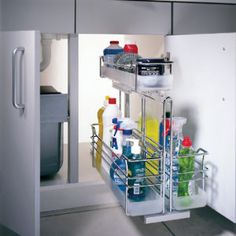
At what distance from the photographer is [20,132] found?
1.55 meters

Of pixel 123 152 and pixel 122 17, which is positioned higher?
pixel 122 17

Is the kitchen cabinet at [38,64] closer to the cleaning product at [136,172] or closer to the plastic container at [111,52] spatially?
the plastic container at [111,52]

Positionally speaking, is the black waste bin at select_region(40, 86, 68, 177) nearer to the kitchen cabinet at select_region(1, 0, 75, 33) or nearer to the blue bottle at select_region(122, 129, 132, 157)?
the kitchen cabinet at select_region(1, 0, 75, 33)

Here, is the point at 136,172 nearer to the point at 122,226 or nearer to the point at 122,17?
the point at 122,226

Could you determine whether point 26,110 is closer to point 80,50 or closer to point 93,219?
point 80,50

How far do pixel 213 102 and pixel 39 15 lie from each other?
0.81m

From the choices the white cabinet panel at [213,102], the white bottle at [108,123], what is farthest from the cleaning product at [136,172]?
the white cabinet panel at [213,102]

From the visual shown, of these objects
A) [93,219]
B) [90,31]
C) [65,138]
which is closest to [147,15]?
[90,31]

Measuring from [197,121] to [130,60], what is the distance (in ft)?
1.34

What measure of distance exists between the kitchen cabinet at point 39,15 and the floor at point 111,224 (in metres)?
0.60

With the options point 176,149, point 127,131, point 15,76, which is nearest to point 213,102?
point 176,149

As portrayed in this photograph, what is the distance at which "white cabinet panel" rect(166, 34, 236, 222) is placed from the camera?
1.52 metres

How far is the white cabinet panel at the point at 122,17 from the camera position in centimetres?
181

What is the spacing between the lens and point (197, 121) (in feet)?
5.73
